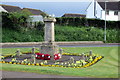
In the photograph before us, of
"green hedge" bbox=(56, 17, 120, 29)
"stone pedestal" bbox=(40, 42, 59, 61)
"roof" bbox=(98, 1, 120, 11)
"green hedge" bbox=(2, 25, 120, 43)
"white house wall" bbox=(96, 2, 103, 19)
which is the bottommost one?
"stone pedestal" bbox=(40, 42, 59, 61)

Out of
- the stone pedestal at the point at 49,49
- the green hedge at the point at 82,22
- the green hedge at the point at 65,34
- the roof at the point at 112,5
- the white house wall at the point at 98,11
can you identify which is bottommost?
the stone pedestal at the point at 49,49

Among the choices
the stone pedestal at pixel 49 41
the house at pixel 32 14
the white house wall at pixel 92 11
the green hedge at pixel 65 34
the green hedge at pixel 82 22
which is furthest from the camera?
the white house wall at pixel 92 11

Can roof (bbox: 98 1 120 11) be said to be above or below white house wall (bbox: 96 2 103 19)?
above

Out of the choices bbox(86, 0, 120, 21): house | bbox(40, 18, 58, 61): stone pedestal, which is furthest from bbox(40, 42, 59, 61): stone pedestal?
bbox(86, 0, 120, 21): house

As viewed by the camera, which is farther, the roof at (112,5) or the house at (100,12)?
the roof at (112,5)

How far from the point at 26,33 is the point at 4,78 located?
28.9 meters

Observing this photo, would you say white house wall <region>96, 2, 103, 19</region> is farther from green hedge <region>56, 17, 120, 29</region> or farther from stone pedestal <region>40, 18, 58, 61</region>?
stone pedestal <region>40, 18, 58, 61</region>

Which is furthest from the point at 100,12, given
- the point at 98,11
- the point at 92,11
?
the point at 92,11

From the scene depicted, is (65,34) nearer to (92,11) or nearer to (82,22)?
(82,22)

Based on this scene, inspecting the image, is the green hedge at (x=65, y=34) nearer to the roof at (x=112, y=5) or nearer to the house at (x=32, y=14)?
the house at (x=32, y=14)

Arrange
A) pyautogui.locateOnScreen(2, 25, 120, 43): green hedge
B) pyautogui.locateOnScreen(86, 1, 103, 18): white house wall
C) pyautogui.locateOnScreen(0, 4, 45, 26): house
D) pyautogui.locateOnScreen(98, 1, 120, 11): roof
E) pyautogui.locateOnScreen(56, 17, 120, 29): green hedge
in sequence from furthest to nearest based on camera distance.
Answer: pyautogui.locateOnScreen(98, 1, 120, 11): roof → pyautogui.locateOnScreen(86, 1, 103, 18): white house wall → pyautogui.locateOnScreen(56, 17, 120, 29): green hedge → pyautogui.locateOnScreen(0, 4, 45, 26): house → pyautogui.locateOnScreen(2, 25, 120, 43): green hedge

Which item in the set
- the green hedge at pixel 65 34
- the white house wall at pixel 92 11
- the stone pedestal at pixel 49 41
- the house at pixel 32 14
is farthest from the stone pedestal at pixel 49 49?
the white house wall at pixel 92 11

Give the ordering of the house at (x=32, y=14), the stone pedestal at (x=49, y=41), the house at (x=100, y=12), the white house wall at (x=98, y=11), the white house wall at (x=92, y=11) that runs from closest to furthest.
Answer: the stone pedestal at (x=49, y=41), the house at (x=32, y=14), the white house wall at (x=98, y=11), the white house wall at (x=92, y=11), the house at (x=100, y=12)

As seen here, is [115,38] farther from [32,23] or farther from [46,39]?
[46,39]
